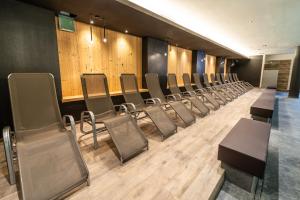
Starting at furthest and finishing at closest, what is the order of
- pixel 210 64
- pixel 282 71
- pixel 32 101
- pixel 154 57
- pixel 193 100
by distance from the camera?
pixel 282 71 → pixel 210 64 → pixel 154 57 → pixel 193 100 → pixel 32 101

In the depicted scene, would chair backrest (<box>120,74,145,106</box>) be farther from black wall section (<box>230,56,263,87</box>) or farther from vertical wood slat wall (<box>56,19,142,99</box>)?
black wall section (<box>230,56,263,87</box>)

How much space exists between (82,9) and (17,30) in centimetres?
125

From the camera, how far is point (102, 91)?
2910mm

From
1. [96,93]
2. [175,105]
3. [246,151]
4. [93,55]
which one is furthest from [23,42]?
[246,151]

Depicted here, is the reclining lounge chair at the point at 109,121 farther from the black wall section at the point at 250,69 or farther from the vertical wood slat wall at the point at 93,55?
the black wall section at the point at 250,69

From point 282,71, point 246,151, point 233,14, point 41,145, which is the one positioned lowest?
Result: point 246,151

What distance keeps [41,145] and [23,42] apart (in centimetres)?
235

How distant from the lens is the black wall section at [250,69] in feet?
43.0

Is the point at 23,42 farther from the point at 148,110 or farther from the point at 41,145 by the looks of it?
the point at 148,110

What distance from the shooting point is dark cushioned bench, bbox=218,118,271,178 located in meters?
1.58

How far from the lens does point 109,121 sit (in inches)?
86.0

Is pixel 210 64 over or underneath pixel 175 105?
over

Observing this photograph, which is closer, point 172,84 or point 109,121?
point 109,121

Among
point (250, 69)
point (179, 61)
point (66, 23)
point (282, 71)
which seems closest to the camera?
point (66, 23)
